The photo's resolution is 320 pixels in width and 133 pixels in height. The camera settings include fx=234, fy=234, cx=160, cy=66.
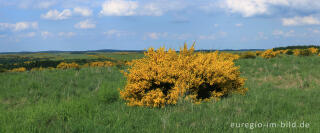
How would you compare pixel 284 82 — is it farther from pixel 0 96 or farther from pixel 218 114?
pixel 0 96

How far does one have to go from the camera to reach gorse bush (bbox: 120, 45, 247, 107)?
20.0 ft

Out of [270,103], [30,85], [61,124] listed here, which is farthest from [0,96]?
[270,103]

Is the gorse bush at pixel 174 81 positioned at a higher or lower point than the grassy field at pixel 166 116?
higher

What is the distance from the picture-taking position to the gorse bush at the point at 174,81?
6.11 metres

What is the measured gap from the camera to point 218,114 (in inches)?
199

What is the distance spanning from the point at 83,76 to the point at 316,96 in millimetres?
12265

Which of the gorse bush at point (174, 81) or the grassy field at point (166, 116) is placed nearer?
the grassy field at point (166, 116)

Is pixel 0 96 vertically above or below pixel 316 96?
below

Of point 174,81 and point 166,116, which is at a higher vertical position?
point 174,81

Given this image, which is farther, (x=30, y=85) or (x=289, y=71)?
(x=289, y=71)

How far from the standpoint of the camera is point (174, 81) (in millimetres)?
6320

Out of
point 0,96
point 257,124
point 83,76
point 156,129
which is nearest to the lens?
point 156,129

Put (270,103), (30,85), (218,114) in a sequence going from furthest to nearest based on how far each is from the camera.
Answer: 1. (30,85)
2. (270,103)
3. (218,114)

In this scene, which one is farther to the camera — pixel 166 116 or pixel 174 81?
pixel 174 81
